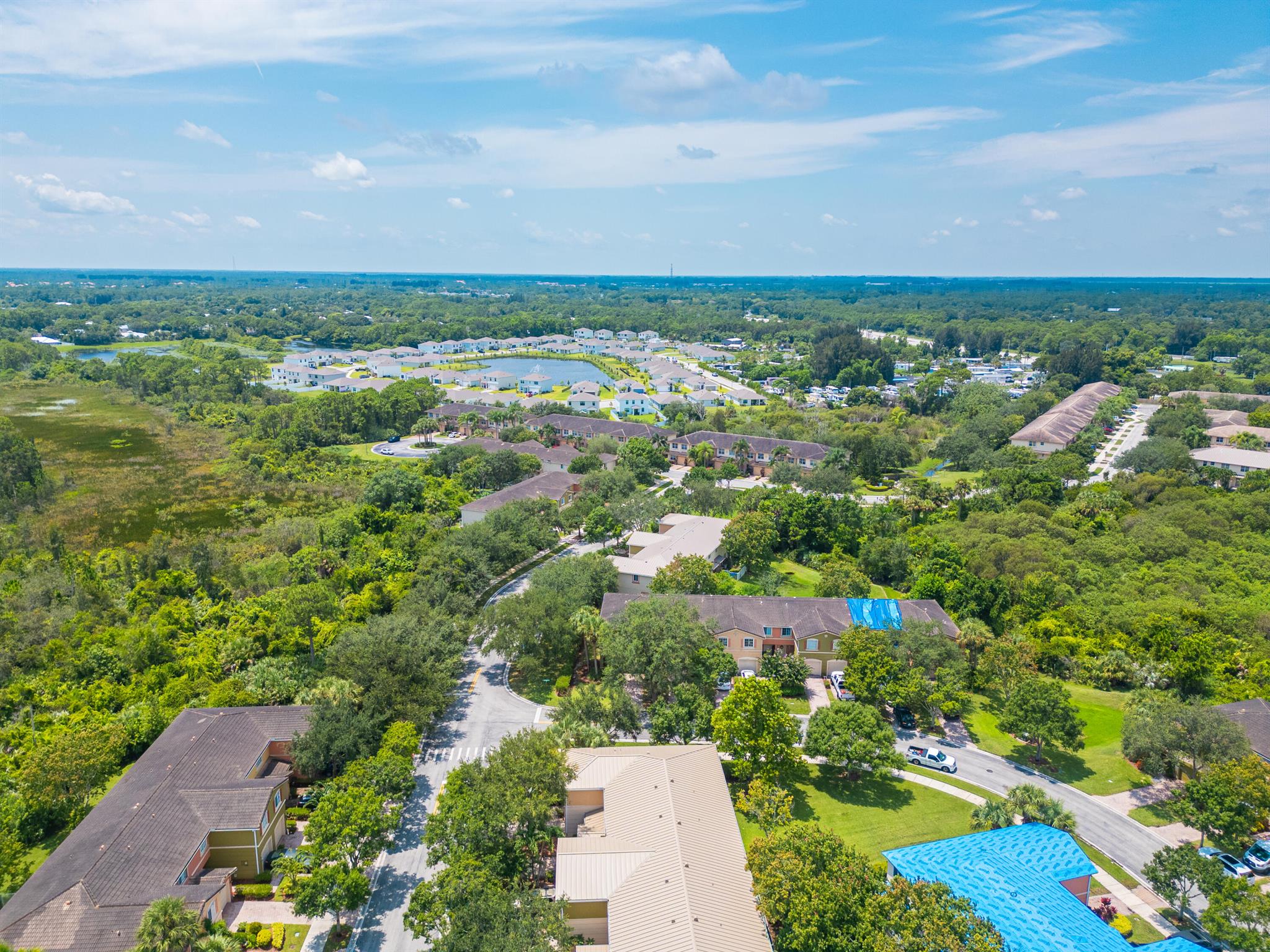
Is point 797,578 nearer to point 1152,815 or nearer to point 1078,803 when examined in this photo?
point 1078,803

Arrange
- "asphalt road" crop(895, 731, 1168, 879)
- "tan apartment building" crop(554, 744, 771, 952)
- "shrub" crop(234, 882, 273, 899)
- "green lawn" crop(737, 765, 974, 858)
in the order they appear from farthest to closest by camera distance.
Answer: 1. "green lawn" crop(737, 765, 974, 858)
2. "asphalt road" crop(895, 731, 1168, 879)
3. "shrub" crop(234, 882, 273, 899)
4. "tan apartment building" crop(554, 744, 771, 952)

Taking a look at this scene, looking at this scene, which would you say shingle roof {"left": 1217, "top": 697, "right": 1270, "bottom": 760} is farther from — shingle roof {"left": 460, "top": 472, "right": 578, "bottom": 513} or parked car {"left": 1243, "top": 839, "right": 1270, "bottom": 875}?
shingle roof {"left": 460, "top": 472, "right": 578, "bottom": 513}

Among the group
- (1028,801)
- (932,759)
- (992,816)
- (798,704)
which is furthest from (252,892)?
(1028,801)

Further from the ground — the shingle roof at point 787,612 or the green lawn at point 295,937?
the shingle roof at point 787,612

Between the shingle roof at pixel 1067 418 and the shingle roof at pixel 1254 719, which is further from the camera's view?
the shingle roof at pixel 1067 418

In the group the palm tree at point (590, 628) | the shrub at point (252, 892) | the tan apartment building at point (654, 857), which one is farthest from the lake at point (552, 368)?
the shrub at point (252, 892)

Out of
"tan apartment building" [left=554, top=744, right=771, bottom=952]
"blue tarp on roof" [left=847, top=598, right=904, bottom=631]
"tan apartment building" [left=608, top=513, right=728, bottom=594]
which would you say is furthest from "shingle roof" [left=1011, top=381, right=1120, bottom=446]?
"tan apartment building" [left=554, top=744, right=771, bottom=952]

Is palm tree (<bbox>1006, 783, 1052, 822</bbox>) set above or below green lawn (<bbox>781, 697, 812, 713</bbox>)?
above

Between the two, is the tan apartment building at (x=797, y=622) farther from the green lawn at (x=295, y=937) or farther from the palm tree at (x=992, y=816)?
the green lawn at (x=295, y=937)
